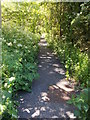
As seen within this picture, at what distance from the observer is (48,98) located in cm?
343

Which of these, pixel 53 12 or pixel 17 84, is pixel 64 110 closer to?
pixel 17 84

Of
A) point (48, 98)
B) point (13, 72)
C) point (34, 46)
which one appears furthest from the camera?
point (34, 46)

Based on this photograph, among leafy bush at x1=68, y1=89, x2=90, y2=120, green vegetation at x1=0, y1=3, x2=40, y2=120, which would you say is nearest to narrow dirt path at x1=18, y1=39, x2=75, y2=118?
green vegetation at x1=0, y1=3, x2=40, y2=120

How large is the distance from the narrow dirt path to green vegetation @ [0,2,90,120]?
217mm

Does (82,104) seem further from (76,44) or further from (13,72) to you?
(76,44)

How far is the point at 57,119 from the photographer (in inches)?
108

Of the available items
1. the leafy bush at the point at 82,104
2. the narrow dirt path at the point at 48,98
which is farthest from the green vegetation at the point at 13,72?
the leafy bush at the point at 82,104

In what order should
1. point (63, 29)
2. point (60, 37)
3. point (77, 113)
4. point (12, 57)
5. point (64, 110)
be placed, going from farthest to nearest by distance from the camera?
1. point (60, 37)
2. point (63, 29)
3. point (12, 57)
4. point (64, 110)
5. point (77, 113)

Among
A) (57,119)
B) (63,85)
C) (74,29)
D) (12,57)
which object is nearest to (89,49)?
(74,29)

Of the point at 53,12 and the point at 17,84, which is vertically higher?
the point at 53,12

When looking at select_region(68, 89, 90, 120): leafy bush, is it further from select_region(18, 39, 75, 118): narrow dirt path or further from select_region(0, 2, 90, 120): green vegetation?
select_region(18, 39, 75, 118): narrow dirt path

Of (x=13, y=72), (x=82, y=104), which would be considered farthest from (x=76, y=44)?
(x=82, y=104)

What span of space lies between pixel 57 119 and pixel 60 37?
18.0 ft

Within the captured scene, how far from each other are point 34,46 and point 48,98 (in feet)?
9.95
